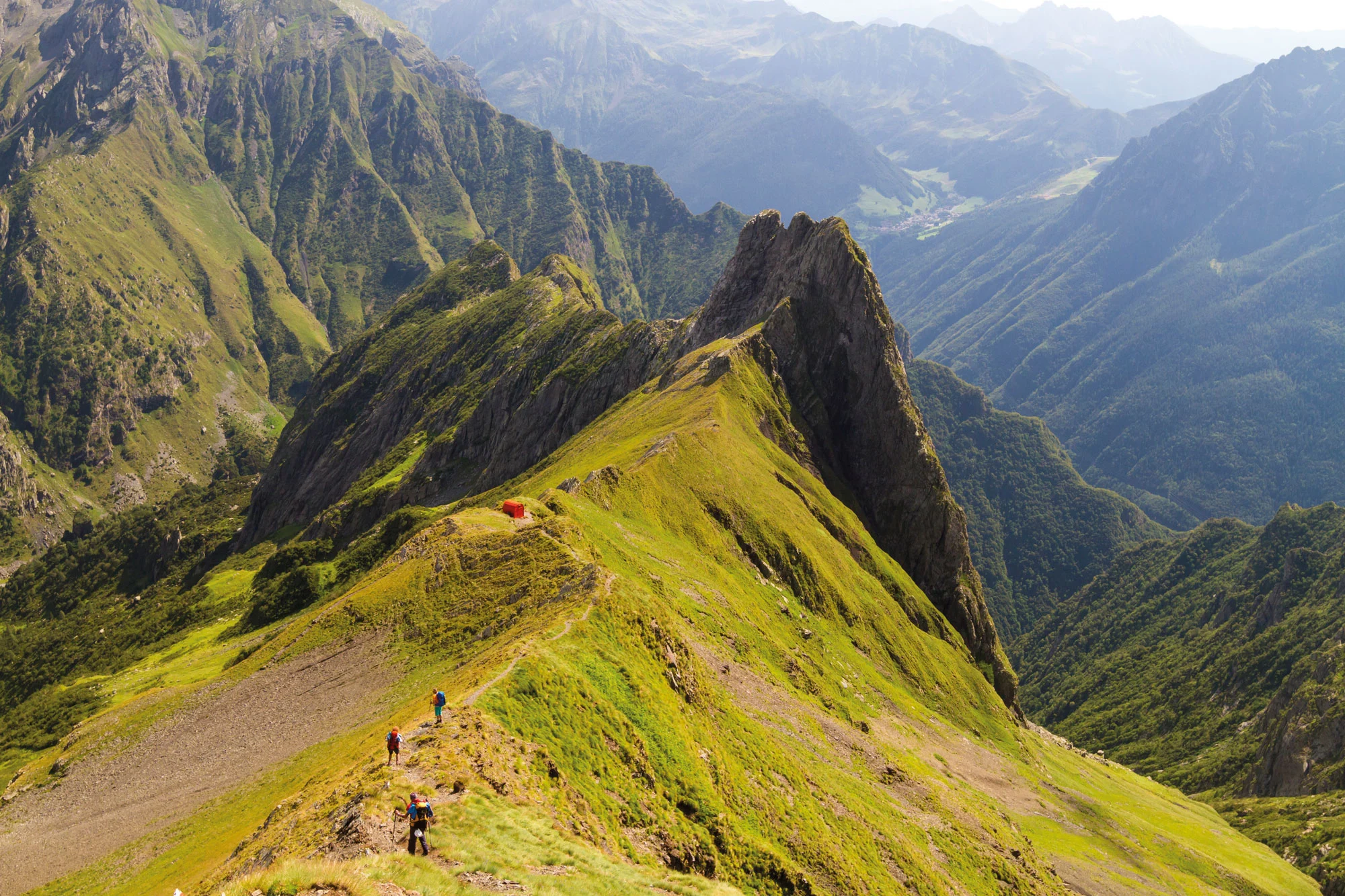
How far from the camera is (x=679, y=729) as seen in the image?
1962 inches

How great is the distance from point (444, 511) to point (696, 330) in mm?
78817

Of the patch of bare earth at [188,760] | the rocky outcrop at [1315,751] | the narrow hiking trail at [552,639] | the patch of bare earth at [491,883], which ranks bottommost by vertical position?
the rocky outcrop at [1315,751]

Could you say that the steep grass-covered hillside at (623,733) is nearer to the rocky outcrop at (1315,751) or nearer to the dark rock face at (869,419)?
the dark rock face at (869,419)

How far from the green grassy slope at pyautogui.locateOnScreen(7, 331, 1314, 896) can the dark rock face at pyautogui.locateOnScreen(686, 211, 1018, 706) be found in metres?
13.8

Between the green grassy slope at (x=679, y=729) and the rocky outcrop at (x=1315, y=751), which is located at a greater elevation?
the green grassy slope at (x=679, y=729)

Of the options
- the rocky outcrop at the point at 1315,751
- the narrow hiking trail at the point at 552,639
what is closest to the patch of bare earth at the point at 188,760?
the narrow hiking trail at the point at 552,639

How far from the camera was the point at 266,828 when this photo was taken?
40.2m

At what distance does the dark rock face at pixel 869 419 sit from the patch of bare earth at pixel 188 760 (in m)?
105

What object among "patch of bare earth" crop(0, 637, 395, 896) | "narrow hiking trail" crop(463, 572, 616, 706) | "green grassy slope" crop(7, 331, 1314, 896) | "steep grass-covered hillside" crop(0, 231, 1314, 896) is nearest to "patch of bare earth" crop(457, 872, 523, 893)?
"steep grass-covered hillside" crop(0, 231, 1314, 896)

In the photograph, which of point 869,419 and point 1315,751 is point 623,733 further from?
point 1315,751

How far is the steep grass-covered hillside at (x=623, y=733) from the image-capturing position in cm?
3744

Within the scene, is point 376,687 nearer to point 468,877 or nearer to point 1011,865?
point 468,877

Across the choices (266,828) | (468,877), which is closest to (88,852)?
(266,828)

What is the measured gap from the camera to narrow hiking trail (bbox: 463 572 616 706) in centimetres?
4369
